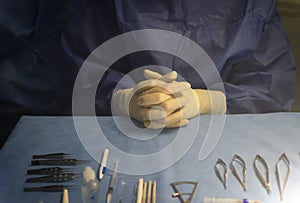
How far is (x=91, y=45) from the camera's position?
1.20 m

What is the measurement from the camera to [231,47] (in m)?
1.21

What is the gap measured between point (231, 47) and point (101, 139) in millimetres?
498

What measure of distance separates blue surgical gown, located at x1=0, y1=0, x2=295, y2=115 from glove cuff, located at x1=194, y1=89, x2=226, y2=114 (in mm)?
77

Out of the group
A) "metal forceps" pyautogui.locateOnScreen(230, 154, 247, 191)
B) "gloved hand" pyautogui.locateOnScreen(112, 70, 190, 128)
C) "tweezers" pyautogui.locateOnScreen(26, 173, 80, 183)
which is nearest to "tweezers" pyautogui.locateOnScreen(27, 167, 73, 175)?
"tweezers" pyautogui.locateOnScreen(26, 173, 80, 183)

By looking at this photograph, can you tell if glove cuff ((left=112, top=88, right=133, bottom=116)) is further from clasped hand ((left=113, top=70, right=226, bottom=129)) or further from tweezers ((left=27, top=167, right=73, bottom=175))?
tweezers ((left=27, top=167, right=73, bottom=175))

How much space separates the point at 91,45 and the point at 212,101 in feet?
1.30

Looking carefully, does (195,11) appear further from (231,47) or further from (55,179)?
(55,179)

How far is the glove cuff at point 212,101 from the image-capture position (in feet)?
3.59

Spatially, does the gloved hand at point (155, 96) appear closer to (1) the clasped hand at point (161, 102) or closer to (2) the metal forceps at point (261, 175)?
(1) the clasped hand at point (161, 102)

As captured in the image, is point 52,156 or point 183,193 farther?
point 52,156

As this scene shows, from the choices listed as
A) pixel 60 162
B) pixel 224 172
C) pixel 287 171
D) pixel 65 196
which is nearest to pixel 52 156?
pixel 60 162

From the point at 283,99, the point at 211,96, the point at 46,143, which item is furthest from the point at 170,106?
the point at 283,99

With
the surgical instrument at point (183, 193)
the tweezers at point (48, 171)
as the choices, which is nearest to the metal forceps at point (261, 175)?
the surgical instrument at point (183, 193)

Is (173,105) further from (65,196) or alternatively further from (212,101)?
(65,196)
